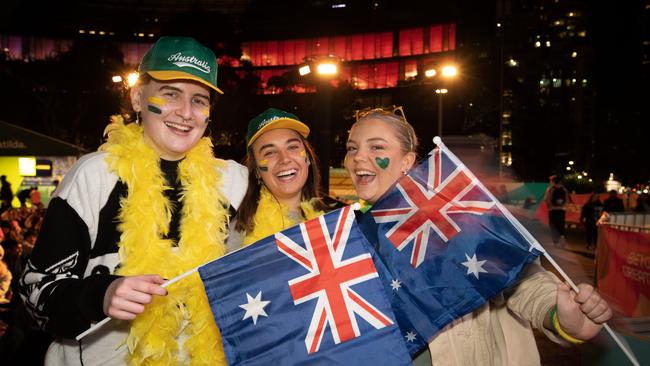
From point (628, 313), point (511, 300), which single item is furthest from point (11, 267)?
point (628, 313)

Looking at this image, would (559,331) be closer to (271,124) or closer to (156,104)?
(271,124)

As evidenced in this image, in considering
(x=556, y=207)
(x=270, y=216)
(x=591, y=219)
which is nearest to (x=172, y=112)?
(x=270, y=216)

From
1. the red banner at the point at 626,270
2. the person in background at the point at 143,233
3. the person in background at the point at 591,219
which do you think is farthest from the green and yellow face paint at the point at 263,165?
→ the person in background at the point at 591,219

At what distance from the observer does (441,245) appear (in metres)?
2.44

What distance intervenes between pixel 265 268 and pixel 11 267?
6.10 metres

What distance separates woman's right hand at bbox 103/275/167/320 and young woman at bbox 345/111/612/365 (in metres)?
1.23

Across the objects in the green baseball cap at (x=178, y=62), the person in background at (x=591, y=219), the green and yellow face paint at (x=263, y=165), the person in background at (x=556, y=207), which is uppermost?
the green baseball cap at (x=178, y=62)

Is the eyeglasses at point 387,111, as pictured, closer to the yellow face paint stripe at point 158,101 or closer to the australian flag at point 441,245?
the australian flag at point 441,245

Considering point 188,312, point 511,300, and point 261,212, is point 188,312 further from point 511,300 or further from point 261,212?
point 511,300

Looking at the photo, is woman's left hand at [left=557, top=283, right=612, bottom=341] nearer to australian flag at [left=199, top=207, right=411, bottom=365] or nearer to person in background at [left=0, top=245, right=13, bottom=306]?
australian flag at [left=199, top=207, right=411, bottom=365]

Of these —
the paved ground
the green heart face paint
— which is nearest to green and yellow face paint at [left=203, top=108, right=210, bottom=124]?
the green heart face paint

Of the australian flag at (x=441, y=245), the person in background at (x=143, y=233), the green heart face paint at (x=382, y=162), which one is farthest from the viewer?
the green heart face paint at (x=382, y=162)

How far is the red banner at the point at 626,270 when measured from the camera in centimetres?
561

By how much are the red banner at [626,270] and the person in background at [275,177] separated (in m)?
3.73
